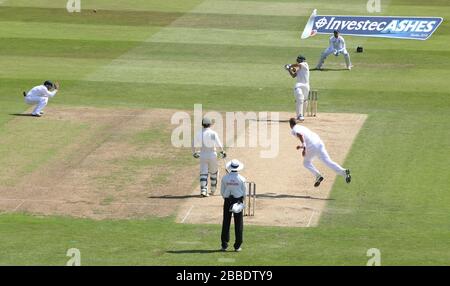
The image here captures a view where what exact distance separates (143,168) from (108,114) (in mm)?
6026

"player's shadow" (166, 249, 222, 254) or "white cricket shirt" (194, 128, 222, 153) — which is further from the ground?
"white cricket shirt" (194, 128, 222, 153)

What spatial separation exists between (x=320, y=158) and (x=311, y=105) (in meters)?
8.72

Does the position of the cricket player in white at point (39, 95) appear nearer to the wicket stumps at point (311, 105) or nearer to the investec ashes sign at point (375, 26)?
the wicket stumps at point (311, 105)

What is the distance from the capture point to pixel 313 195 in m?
27.3

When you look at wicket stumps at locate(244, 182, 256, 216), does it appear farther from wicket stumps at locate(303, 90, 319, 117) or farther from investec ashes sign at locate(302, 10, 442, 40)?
investec ashes sign at locate(302, 10, 442, 40)

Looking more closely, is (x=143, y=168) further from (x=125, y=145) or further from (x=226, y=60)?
(x=226, y=60)

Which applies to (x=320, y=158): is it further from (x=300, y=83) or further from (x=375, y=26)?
(x=375, y=26)

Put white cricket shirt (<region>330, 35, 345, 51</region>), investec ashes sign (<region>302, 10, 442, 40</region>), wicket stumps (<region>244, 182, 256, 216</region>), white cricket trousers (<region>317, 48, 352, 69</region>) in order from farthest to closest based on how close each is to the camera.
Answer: investec ashes sign (<region>302, 10, 442, 40</region>) → white cricket shirt (<region>330, 35, 345, 51</region>) → white cricket trousers (<region>317, 48, 352, 69</region>) → wicket stumps (<region>244, 182, 256, 216</region>)

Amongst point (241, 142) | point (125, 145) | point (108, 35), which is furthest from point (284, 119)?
point (108, 35)

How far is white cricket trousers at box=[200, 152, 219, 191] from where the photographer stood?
1071 inches

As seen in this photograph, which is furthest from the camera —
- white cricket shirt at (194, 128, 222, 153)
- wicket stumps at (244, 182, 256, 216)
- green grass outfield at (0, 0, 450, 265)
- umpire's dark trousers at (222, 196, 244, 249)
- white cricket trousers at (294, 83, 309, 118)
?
white cricket trousers at (294, 83, 309, 118)

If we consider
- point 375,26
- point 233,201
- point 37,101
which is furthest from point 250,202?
point 375,26

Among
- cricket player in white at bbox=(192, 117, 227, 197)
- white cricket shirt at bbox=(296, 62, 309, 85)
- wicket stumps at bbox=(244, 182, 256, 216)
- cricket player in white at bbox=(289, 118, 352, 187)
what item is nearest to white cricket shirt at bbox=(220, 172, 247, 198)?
wicket stumps at bbox=(244, 182, 256, 216)

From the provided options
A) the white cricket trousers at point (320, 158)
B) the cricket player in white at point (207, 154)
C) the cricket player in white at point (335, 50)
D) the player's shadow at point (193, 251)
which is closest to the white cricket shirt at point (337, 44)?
the cricket player in white at point (335, 50)
